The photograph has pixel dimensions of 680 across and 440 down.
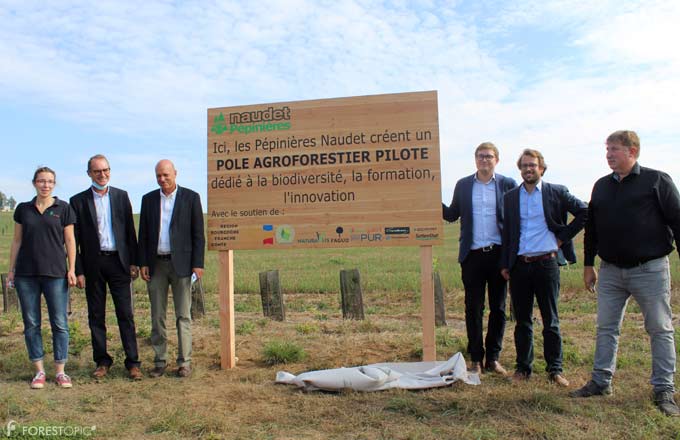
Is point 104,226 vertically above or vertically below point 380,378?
above

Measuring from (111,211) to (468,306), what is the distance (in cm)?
407

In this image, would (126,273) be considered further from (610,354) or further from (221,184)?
(610,354)

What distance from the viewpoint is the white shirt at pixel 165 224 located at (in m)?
6.22

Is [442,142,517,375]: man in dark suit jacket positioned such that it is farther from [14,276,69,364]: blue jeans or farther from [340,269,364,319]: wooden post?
[14,276,69,364]: blue jeans

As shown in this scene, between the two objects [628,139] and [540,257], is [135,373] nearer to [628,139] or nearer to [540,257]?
[540,257]

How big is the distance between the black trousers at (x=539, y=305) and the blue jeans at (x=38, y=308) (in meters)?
4.71

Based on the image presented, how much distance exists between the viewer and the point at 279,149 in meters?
6.61

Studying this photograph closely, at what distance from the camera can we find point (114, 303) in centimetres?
608

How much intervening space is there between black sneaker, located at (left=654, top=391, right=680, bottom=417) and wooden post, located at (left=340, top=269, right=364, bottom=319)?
18.0ft

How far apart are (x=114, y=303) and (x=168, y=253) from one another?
784 millimetres

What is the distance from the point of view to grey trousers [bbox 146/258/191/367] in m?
6.21

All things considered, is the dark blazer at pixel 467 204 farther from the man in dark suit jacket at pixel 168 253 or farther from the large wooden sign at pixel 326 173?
the man in dark suit jacket at pixel 168 253

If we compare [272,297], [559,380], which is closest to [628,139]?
[559,380]

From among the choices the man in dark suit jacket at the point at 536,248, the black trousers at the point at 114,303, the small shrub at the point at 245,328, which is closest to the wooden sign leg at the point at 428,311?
the man in dark suit jacket at the point at 536,248
